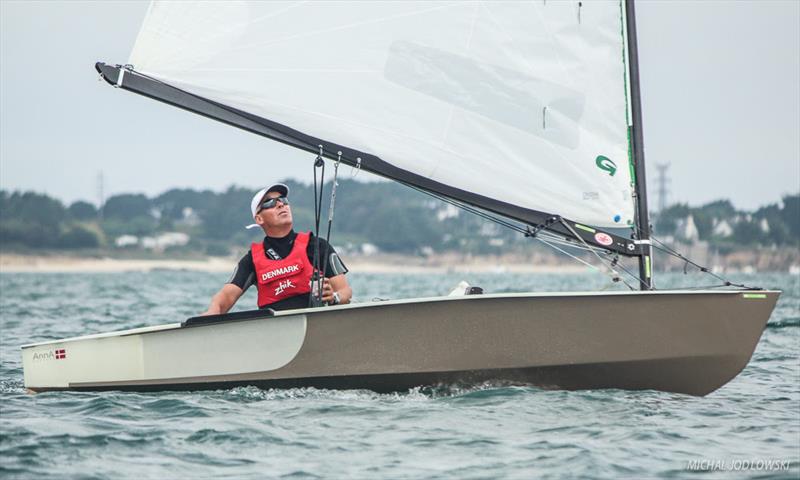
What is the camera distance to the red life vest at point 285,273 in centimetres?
722

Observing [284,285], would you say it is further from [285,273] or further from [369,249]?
[369,249]

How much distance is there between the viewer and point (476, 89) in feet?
23.5

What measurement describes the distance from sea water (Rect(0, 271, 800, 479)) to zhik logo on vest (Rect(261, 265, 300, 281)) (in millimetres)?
729

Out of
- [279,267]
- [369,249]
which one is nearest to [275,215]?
[279,267]

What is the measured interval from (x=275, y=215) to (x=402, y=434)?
190 centimetres

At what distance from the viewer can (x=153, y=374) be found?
7.05 m

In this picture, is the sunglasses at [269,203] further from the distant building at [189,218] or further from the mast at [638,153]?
the distant building at [189,218]

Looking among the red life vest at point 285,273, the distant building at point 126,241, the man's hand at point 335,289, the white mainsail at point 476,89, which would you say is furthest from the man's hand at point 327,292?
the distant building at point 126,241

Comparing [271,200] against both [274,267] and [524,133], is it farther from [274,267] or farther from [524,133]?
[524,133]

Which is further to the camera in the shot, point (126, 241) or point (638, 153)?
point (126, 241)

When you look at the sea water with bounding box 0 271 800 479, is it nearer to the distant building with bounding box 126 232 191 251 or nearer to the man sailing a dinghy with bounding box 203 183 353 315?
the man sailing a dinghy with bounding box 203 183 353 315

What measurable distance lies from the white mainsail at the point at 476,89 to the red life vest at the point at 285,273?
2.56 ft

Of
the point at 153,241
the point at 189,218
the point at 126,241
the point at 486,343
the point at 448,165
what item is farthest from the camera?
the point at 189,218

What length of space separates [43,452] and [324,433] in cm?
141
